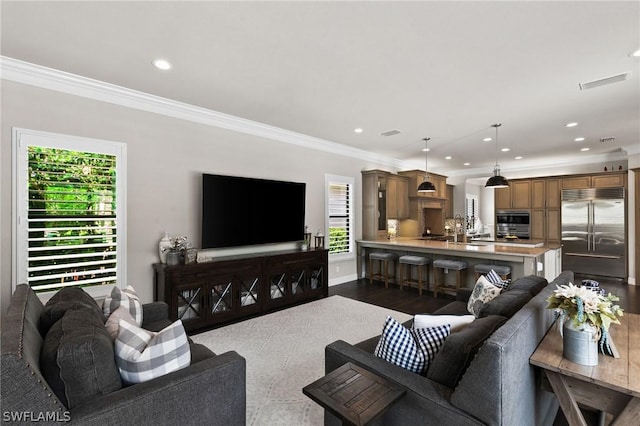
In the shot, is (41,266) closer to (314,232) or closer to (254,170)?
(254,170)

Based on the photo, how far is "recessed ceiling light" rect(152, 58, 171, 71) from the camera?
108 inches

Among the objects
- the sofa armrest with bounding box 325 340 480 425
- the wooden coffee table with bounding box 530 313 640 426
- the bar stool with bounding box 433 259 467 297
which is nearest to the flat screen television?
the bar stool with bounding box 433 259 467 297

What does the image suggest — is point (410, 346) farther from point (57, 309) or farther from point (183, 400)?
point (57, 309)

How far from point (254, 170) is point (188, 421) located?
364 cm

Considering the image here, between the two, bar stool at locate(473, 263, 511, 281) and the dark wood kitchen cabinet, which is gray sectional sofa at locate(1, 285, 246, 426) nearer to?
the dark wood kitchen cabinet

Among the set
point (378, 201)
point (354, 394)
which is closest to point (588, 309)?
point (354, 394)

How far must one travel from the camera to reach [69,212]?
308 centimetres

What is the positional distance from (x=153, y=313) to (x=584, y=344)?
3.05m

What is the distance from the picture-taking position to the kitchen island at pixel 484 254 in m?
4.47

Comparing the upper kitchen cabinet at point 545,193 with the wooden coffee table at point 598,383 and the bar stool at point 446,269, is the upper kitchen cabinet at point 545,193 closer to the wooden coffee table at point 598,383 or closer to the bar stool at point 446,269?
the bar stool at point 446,269

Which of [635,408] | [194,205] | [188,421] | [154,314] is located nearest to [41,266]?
[154,314]

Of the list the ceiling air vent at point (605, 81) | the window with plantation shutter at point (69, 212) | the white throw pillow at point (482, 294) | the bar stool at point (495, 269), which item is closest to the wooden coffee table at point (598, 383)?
the white throw pillow at point (482, 294)

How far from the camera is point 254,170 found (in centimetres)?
467

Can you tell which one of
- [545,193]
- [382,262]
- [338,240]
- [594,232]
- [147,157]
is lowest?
[382,262]
